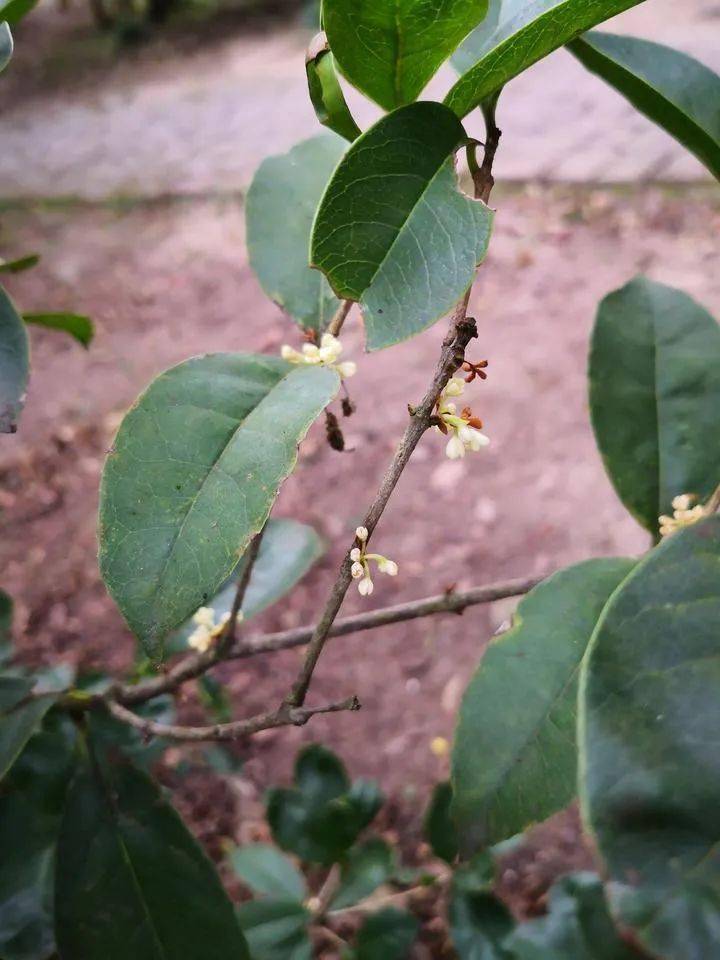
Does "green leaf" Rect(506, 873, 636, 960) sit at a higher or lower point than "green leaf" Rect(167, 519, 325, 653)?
lower

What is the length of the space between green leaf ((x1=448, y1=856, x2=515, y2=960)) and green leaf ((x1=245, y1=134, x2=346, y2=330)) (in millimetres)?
653

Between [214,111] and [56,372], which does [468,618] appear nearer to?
[56,372]

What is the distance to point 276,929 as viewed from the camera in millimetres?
943

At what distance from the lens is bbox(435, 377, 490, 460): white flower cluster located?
1.55 feet

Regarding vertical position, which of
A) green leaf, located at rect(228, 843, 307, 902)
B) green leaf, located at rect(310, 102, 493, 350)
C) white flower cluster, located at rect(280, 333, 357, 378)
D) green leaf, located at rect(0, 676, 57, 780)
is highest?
green leaf, located at rect(310, 102, 493, 350)

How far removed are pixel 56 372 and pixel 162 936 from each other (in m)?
1.86

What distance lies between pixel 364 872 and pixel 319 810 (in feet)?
0.34

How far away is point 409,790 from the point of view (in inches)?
53.0

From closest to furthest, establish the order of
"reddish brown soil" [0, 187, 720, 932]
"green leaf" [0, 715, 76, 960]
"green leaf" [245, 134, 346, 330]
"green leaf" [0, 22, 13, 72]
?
"green leaf" [0, 22, 13, 72] < "green leaf" [245, 134, 346, 330] < "green leaf" [0, 715, 76, 960] < "reddish brown soil" [0, 187, 720, 932]

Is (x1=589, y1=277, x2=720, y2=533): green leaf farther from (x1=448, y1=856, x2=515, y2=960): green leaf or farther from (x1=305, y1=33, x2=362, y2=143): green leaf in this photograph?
(x1=448, y1=856, x2=515, y2=960): green leaf

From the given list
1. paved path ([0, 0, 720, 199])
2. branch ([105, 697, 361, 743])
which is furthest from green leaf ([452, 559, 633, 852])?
paved path ([0, 0, 720, 199])

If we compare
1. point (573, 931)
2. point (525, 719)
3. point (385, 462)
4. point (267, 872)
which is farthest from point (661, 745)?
point (385, 462)

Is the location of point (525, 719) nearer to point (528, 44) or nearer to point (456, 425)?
point (456, 425)

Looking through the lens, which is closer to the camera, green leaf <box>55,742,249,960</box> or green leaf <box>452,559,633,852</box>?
green leaf <box>452,559,633,852</box>
